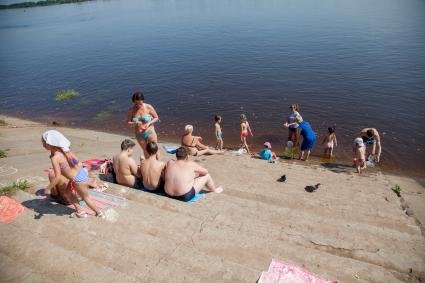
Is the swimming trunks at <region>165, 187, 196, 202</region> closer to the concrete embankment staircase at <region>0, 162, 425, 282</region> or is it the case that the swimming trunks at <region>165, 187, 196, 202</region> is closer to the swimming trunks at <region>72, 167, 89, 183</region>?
the concrete embankment staircase at <region>0, 162, 425, 282</region>

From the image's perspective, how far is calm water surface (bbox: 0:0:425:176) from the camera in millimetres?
16438

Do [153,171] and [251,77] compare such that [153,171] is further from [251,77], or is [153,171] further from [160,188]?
[251,77]

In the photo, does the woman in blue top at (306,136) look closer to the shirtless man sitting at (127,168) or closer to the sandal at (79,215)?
the shirtless man sitting at (127,168)

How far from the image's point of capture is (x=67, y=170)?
18.6 feet

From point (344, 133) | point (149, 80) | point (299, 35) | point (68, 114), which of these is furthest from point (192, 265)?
point (299, 35)

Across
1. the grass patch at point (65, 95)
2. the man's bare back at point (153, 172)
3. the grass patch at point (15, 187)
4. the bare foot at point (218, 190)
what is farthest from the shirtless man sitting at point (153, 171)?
the grass patch at point (65, 95)

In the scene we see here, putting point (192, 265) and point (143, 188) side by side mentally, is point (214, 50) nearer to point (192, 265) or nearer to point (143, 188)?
point (143, 188)

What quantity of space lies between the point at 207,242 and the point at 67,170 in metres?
2.83

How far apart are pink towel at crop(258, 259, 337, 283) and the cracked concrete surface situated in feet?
0.60

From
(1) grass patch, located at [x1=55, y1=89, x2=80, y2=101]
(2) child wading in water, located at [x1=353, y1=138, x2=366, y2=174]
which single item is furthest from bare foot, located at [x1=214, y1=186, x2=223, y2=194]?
(1) grass patch, located at [x1=55, y1=89, x2=80, y2=101]

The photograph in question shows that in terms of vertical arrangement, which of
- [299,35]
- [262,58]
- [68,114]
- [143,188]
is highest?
[299,35]

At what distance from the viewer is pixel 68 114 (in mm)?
19891

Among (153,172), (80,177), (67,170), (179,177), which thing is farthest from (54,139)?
(179,177)

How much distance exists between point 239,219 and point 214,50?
2839cm
